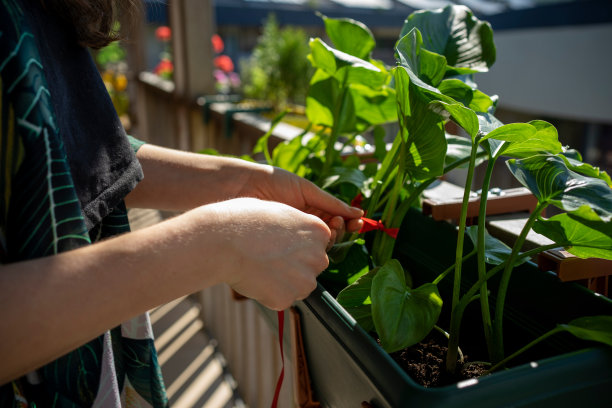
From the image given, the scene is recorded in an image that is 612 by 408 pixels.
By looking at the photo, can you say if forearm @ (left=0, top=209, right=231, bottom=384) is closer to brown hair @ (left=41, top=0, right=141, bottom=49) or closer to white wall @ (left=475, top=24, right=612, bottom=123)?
brown hair @ (left=41, top=0, right=141, bottom=49)

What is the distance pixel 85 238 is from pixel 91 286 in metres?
0.12

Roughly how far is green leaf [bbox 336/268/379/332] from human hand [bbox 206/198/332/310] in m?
0.05

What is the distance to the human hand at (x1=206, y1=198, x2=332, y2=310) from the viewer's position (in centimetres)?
44

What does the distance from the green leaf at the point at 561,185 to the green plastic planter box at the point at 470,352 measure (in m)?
0.10

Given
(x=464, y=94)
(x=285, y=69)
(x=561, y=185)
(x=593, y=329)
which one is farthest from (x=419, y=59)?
(x=285, y=69)

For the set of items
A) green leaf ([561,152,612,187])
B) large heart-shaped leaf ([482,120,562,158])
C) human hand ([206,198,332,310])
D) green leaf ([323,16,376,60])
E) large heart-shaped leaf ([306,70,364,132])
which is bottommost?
human hand ([206,198,332,310])

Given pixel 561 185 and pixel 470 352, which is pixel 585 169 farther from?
pixel 470 352

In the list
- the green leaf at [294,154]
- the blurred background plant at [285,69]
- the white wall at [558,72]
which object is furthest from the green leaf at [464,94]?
the white wall at [558,72]

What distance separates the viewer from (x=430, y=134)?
58 cm

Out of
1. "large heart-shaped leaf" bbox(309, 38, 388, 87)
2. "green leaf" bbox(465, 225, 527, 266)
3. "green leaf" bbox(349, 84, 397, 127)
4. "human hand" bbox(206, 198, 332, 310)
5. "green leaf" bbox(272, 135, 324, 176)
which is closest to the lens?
"human hand" bbox(206, 198, 332, 310)

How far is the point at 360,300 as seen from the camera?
534 millimetres

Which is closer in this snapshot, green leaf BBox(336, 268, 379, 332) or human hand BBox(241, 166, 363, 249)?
green leaf BBox(336, 268, 379, 332)

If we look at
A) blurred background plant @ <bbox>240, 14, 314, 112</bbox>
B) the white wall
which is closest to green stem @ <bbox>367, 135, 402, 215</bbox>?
blurred background plant @ <bbox>240, 14, 314, 112</bbox>

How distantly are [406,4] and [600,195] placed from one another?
12.1 m
